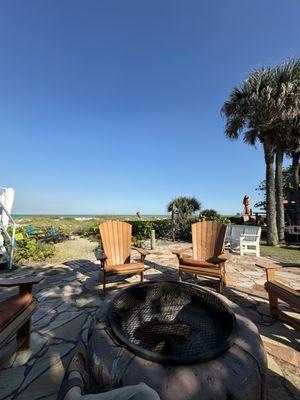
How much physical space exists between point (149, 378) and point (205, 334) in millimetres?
640

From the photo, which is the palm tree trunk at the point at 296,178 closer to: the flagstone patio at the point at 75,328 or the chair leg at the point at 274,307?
the flagstone patio at the point at 75,328

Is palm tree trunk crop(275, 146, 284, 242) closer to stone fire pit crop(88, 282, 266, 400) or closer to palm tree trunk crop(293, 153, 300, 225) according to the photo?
palm tree trunk crop(293, 153, 300, 225)

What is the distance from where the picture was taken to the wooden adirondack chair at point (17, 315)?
1.65 metres

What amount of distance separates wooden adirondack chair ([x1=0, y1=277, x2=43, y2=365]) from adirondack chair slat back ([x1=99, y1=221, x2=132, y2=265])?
187 cm

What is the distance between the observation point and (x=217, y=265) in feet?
11.5

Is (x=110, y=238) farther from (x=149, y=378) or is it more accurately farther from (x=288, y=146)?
(x=288, y=146)

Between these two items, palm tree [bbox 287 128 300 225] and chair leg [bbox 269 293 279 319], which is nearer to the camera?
chair leg [bbox 269 293 279 319]

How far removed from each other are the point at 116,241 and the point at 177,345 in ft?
9.09

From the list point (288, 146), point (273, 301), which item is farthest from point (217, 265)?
point (288, 146)

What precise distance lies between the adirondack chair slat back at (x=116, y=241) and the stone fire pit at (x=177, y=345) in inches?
83.1

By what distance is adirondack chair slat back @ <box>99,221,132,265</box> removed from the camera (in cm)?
403

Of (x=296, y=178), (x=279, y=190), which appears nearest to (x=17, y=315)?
(x=279, y=190)

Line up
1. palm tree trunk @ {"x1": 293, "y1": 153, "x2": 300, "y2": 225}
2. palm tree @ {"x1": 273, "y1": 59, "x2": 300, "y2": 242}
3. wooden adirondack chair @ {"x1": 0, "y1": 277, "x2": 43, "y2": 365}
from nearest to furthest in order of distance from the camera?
wooden adirondack chair @ {"x1": 0, "y1": 277, "x2": 43, "y2": 365} → palm tree @ {"x1": 273, "y1": 59, "x2": 300, "y2": 242} → palm tree trunk @ {"x1": 293, "y1": 153, "x2": 300, "y2": 225}

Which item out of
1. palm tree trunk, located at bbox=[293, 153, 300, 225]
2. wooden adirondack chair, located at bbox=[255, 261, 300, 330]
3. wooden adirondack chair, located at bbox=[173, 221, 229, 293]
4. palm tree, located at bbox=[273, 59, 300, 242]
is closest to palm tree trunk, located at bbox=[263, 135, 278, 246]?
palm tree, located at bbox=[273, 59, 300, 242]
